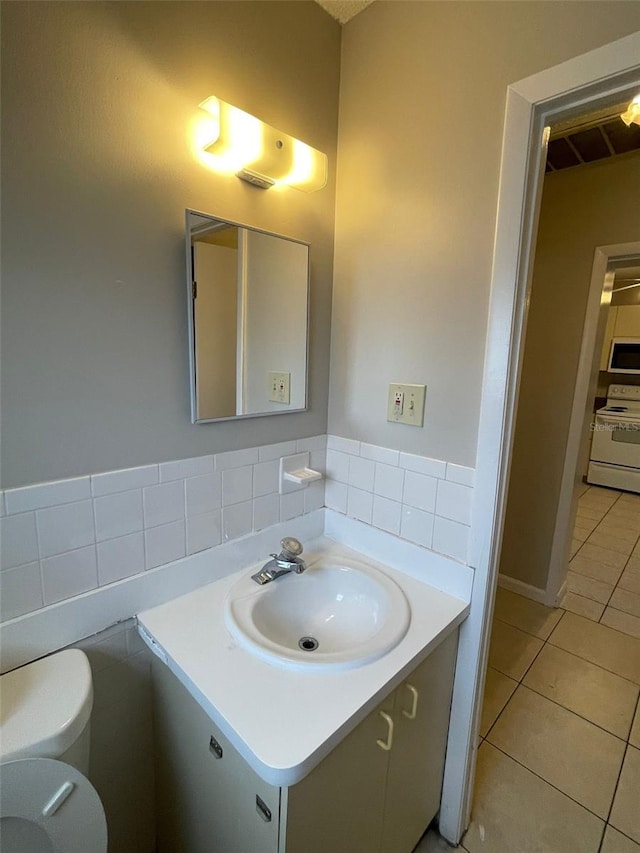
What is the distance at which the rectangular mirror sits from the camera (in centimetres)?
101

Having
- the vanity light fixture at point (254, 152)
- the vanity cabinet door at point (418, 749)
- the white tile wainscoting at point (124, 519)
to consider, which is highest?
the vanity light fixture at point (254, 152)

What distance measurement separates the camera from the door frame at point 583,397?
206 centimetres

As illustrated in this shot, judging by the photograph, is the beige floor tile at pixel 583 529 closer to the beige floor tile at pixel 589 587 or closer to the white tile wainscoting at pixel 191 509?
the beige floor tile at pixel 589 587

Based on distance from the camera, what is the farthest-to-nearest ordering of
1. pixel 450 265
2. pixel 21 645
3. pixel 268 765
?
pixel 450 265 → pixel 21 645 → pixel 268 765

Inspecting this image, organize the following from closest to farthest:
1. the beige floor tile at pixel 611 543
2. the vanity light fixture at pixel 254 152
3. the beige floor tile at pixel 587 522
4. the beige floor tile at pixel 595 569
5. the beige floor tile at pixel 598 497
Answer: the vanity light fixture at pixel 254 152, the beige floor tile at pixel 595 569, the beige floor tile at pixel 611 543, the beige floor tile at pixel 587 522, the beige floor tile at pixel 598 497

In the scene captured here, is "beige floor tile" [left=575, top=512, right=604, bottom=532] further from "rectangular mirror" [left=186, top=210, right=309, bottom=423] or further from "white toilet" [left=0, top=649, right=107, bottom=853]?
"white toilet" [left=0, top=649, right=107, bottom=853]

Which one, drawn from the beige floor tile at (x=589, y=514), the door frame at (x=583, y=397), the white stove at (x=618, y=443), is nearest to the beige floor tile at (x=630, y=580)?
the door frame at (x=583, y=397)

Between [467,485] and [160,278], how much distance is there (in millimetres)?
944

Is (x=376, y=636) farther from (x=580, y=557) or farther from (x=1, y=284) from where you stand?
(x=580, y=557)

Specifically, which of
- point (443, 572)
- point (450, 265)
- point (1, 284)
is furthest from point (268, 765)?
point (450, 265)

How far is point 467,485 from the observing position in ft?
3.57

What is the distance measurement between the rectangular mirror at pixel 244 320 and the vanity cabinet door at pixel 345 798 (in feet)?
2.60

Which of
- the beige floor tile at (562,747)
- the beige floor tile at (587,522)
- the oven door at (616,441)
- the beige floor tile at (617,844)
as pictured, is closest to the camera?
the beige floor tile at (617,844)

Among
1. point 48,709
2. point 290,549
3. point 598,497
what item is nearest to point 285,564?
point 290,549
